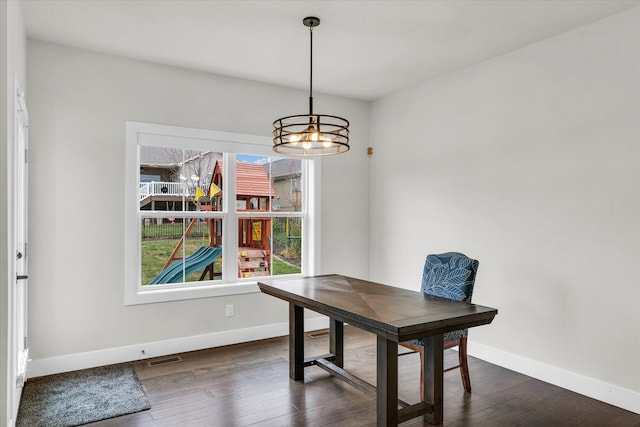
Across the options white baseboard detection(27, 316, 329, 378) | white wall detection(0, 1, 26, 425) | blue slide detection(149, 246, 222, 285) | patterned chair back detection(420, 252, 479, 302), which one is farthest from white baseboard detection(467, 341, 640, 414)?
white wall detection(0, 1, 26, 425)

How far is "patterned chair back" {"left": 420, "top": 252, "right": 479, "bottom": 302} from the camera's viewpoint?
3016mm

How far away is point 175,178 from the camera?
4164 mm

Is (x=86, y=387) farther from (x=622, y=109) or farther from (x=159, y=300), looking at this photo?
(x=622, y=109)

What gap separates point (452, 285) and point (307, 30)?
86.9 inches

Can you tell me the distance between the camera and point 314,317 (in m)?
4.90

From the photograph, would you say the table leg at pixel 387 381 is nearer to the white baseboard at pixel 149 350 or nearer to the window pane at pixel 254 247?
the white baseboard at pixel 149 350

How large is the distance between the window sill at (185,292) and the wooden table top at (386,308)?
1.13 m

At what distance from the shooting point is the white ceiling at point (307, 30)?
289cm

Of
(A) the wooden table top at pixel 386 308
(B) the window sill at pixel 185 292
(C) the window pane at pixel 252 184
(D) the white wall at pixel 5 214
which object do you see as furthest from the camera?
(C) the window pane at pixel 252 184

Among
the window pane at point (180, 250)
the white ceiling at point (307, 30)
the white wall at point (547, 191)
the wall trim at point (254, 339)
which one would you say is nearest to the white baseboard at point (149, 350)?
the wall trim at point (254, 339)

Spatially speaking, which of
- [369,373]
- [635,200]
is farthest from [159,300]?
[635,200]

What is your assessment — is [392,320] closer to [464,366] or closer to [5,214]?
[464,366]

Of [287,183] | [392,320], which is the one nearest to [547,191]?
[392,320]

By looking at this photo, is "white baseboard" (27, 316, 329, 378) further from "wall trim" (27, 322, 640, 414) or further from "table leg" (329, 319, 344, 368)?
"table leg" (329, 319, 344, 368)
